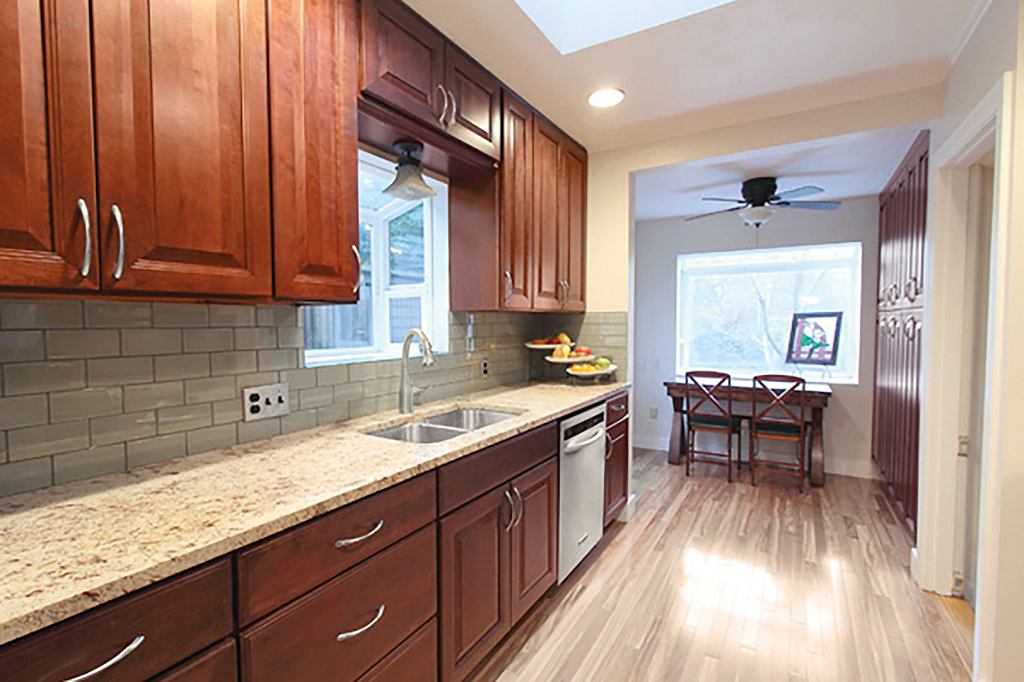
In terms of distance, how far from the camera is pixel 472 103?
2.03 m

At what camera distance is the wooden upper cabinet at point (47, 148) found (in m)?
0.82

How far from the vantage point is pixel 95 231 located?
0.92 meters

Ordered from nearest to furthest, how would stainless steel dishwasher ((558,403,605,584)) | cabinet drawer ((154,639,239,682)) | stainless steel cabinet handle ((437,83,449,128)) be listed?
cabinet drawer ((154,639,239,682))
stainless steel cabinet handle ((437,83,449,128))
stainless steel dishwasher ((558,403,605,584))

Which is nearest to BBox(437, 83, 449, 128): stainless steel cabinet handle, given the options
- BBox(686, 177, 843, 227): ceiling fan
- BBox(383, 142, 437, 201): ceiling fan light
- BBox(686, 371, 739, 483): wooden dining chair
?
BBox(383, 142, 437, 201): ceiling fan light

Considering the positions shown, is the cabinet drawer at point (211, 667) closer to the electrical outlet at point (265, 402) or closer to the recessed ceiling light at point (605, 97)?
the electrical outlet at point (265, 402)

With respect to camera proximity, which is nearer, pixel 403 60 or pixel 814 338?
pixel 403 60

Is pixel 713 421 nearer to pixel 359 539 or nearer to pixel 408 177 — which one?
pixel 408 177

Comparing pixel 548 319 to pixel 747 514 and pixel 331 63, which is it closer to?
pixel 747 514

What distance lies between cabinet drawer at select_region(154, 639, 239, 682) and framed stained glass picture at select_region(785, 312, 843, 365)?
4740 millimetres

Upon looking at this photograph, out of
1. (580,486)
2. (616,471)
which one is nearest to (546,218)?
(580,486)

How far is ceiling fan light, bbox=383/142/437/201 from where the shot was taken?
6.31 ft

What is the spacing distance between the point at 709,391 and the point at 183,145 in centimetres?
387

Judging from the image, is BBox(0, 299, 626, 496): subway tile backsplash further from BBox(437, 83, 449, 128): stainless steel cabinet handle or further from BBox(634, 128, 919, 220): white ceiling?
BBox(634, 128, 919, 220): white ceiling

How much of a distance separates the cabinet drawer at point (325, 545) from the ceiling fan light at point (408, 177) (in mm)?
1176
